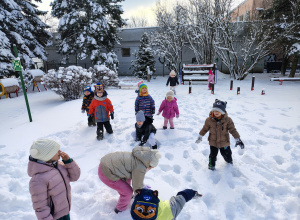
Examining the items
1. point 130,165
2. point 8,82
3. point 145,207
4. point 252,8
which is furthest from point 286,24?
point 8,82

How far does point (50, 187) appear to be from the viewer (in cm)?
199

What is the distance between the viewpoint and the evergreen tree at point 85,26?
691 inches

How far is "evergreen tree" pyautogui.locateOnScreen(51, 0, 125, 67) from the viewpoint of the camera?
17.5 metres

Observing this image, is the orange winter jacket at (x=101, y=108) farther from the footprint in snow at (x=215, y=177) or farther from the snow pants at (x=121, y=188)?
the footprint in snow at (x=215, y=177)

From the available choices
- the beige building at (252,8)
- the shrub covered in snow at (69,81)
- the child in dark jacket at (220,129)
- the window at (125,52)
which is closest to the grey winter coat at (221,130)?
the child in dark jacket at (220,129)

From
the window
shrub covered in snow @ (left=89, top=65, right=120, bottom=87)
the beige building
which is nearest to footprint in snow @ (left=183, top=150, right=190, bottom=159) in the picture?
shrub covered in snow @ (left=89, top=65, right=120, bottom=87)

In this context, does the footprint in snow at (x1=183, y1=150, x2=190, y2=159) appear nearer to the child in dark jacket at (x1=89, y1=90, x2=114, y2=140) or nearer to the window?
the child in dark jacket at (x1=89, y1=90, x2=114, y2=140)

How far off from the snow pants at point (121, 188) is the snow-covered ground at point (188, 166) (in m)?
0.15

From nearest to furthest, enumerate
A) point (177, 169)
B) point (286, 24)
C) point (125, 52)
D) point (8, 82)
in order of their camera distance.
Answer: point (177, 169) < point (8, 82) < point (286, 24) < point (125, 52)

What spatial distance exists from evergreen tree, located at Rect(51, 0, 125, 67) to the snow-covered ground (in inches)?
493

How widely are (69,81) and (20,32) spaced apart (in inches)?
450

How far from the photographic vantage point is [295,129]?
544cm

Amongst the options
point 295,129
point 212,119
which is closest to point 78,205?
point 212,119

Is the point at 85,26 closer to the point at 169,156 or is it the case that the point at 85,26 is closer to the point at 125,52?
the point at 125,52
